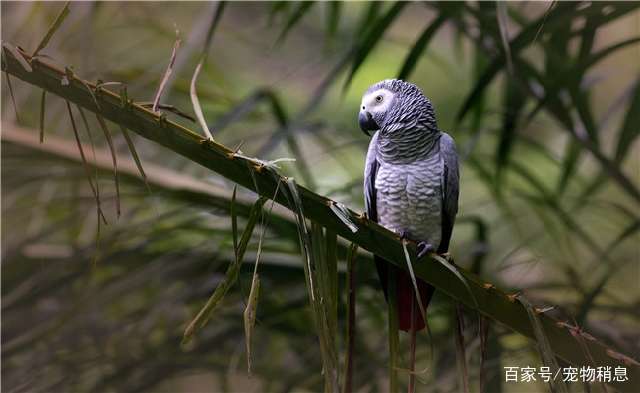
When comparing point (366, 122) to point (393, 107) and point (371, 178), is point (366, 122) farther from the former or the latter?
point (371, 178)

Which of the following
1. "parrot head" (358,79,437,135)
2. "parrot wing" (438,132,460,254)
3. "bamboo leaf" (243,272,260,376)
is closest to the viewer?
"bamboo leaf" (243,272,260,376)

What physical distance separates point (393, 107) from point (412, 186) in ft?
0.48

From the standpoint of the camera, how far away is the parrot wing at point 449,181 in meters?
0.78

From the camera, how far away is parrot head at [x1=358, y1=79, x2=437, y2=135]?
2.22 ft

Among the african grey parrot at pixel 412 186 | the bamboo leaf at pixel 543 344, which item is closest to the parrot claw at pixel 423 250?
the african grey parrot at pixel 412 186

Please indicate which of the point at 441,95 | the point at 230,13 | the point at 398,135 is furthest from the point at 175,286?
the point at 230,13

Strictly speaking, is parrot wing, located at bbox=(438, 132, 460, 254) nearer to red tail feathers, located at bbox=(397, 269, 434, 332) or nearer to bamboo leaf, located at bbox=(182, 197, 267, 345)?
red tail feathers, located at bbox=(397, 269, 434, 332)

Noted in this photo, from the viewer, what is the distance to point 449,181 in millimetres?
795

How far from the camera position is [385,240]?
653 mm

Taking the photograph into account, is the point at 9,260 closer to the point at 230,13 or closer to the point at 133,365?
the point at 133,365

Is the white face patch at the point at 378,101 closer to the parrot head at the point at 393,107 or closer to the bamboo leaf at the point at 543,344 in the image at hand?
the parrot head at the point at 393,107

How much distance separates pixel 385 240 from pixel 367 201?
0.63 ft

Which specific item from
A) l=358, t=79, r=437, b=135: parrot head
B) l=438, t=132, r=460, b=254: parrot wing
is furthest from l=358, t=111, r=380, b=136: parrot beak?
Result: l=438, t=132, r=460, b=254: parrot wing

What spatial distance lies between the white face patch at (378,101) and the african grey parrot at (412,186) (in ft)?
0.07
